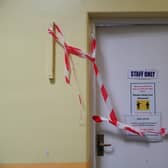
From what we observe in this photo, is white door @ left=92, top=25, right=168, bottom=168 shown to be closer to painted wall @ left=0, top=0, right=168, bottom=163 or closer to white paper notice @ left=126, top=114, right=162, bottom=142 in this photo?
white paper notice @ left=126, top=114, right=162, bottom=142

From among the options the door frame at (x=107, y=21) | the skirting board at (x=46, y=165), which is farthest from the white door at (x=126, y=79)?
the skirting board at (x=46, y=165)

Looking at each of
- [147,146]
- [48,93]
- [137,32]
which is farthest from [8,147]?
[137,32]

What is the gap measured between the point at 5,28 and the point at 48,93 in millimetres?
666

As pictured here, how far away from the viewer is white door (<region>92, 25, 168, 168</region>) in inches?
97.5

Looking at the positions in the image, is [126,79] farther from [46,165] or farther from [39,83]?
[46,165]

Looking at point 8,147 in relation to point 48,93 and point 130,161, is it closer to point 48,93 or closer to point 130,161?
point 48,93

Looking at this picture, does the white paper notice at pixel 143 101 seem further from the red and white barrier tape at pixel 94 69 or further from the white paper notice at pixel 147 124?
the red and white barrier tape at pixel 94 69

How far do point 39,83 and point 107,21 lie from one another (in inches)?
32.3

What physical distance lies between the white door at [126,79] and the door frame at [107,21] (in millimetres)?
41

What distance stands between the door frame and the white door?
0.04 meters

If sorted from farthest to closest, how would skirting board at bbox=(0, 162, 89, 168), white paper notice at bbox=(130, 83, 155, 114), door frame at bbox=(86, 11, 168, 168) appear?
1. white paper notice at bbox=(130, 83, 155, 114)
2. door frame at bbox=(86, 11, 168, 168)
3. skirting board at bbox=(0, 162, 89, 168)

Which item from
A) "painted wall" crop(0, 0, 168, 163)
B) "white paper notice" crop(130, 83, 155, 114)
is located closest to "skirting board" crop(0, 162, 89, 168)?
"painted wall" crop(0, 0, 168, 163)

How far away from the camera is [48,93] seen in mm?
2332

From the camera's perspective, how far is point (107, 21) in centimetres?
254
